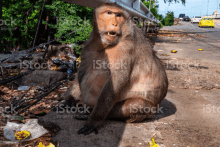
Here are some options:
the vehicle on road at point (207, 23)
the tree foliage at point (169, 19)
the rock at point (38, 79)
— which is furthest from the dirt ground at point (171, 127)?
the tree foliage at point (169, 19)

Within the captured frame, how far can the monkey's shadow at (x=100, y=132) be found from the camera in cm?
200

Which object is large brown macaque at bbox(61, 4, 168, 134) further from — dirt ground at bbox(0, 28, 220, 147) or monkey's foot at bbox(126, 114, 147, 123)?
dirt ground at bbox(0, 28, 220, 147)

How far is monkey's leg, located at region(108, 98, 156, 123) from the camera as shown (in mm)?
2395

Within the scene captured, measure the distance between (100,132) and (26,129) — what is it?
2.61ft

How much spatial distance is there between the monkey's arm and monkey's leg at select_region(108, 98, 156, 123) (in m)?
0.15

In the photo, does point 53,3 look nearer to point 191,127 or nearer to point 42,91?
point 42,91

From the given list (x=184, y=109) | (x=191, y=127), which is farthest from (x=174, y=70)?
(x=191, y=127)

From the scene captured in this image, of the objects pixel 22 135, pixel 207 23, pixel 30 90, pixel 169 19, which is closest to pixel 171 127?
pixel 22 135

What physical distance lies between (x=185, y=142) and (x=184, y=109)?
96cm

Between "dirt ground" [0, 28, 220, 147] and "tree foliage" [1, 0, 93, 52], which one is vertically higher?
"tree foliage" [1, 0, 93, 52]

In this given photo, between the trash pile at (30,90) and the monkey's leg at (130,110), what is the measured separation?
70 cm

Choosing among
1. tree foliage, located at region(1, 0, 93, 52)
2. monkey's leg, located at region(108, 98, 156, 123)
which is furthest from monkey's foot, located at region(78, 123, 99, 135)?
tree foliage, located at region(1, 0, 93, 52)

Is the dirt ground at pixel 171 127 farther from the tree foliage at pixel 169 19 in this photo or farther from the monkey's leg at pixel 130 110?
the tree foliage at pixel 169 19

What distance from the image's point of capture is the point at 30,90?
12.9 ft
